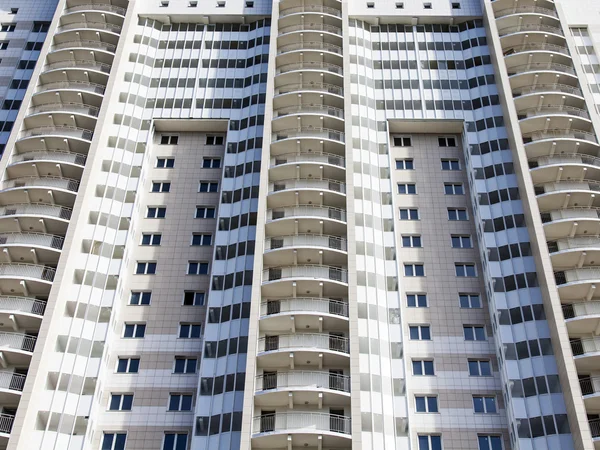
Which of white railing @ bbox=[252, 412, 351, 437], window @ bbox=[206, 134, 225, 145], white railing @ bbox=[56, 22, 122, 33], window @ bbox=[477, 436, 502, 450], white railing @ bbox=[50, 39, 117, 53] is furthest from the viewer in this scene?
white railing @ bbox=[56, 22, 122, 33]

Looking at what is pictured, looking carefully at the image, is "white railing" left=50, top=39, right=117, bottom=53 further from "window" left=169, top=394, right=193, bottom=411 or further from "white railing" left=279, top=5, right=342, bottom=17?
"window" left=169, top=394, right=193, bottom=411

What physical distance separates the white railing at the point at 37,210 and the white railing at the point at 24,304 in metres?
7.71

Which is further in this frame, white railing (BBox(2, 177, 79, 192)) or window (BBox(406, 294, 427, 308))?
white railing (BBox(2, 177, 79, 192))

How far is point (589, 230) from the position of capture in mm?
56344

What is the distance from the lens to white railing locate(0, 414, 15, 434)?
48019mm

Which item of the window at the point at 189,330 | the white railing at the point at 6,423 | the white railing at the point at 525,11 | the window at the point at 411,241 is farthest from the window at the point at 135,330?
the white railing at the point at 525,11

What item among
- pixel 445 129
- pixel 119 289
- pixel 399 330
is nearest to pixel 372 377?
pixel 399 330

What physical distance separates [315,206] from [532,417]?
22262mm

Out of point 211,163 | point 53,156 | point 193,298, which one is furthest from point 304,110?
point 53,156

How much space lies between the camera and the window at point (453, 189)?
207 ft

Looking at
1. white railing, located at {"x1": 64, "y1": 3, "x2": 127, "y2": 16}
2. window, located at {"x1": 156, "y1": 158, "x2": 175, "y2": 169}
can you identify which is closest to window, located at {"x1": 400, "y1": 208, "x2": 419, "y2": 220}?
window, located at {"x1": 156, "y1": 158, "x2": 175, "y2": 169}

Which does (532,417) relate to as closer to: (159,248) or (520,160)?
(520,160)

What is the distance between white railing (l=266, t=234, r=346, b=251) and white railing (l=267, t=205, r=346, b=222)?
1.90 metres

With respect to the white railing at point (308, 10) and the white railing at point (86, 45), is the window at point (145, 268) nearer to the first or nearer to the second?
the white railing at point (86, 45)
